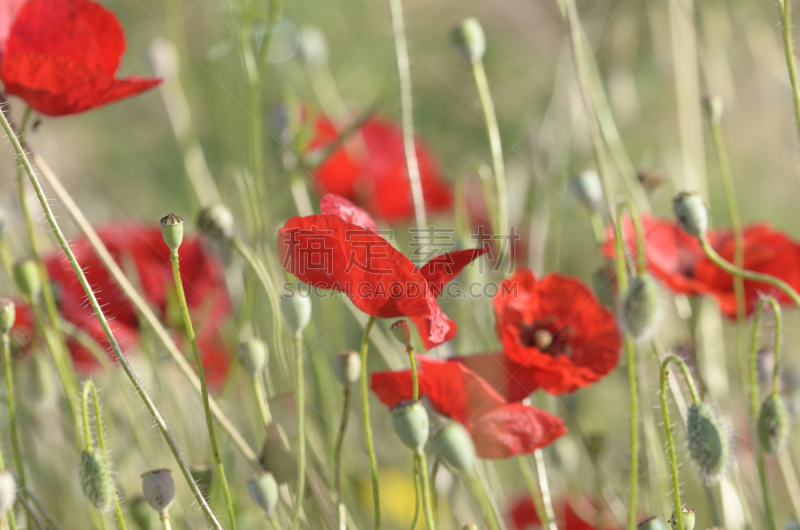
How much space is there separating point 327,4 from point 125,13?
512 mm

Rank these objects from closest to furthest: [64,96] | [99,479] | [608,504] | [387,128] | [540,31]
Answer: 1. [99,479]
2. [64,96]
3. [608,504]
4. [387,128]
5. [540,31]

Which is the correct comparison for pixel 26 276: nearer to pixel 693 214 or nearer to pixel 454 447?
pixel 454 447

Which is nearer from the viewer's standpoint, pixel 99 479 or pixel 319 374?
pixel 99 479

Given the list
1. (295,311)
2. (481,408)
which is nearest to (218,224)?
(295,311)

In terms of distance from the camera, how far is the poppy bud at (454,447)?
0.42m

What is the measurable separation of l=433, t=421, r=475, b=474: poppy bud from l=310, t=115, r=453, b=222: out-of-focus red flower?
54cm

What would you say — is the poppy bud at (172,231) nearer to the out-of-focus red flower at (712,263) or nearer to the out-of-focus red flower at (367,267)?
the out-of-focus red flower at (367,267)

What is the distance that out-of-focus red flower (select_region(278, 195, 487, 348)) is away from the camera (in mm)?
414

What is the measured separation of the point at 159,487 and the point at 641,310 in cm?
31

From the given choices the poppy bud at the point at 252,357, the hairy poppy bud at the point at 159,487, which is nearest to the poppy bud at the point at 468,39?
the poppy bud at the point at 252,357

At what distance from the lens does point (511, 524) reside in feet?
2.34

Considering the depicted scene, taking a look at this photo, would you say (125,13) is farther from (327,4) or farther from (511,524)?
(511,524)

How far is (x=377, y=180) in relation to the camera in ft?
3.24

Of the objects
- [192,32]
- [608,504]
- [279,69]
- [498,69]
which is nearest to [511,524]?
[608,504]
